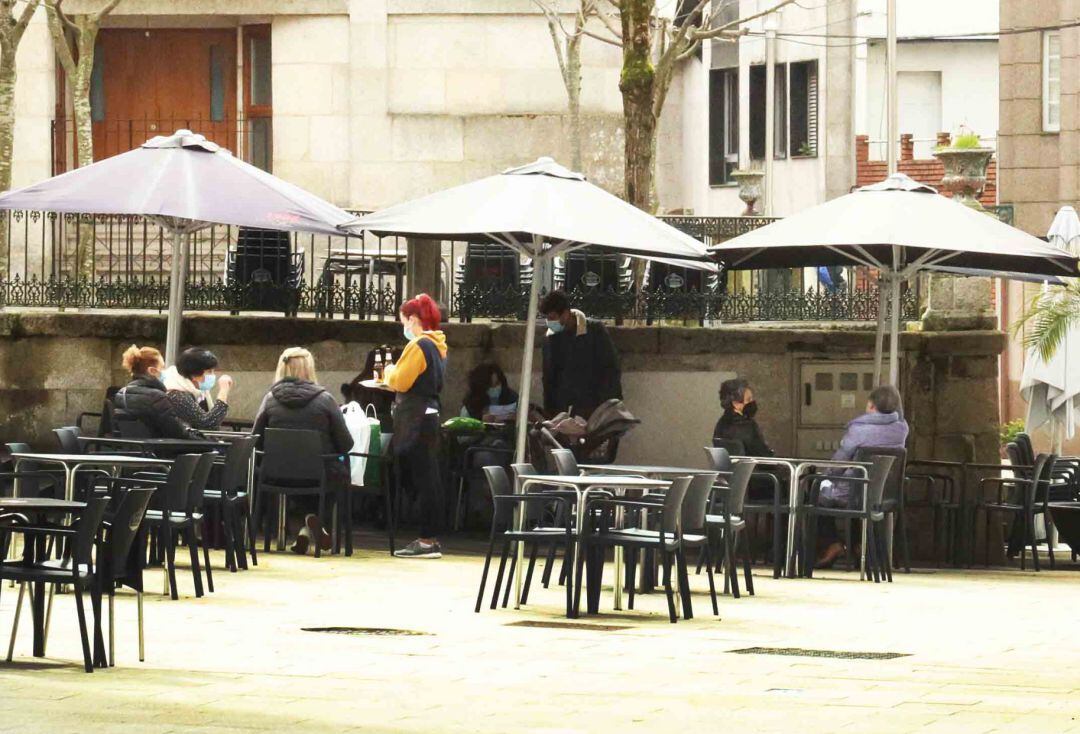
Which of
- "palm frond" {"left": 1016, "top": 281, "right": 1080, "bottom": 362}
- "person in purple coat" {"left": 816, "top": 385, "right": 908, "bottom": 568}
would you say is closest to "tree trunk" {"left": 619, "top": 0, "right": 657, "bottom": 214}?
"palm frond" {"left": 1016, "top": 281, "right": 1080, "bottom": 362}

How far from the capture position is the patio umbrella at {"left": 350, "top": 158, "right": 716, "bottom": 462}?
16328 mm

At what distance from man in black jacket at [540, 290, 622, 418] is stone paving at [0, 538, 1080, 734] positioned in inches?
115

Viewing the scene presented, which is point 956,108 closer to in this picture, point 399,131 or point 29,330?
point 399,131

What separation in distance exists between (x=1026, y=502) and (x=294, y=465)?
6156 millimetres

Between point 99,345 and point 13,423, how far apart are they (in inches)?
36.1

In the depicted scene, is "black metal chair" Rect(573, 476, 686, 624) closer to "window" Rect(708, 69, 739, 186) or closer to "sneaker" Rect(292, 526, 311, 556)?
"sneaker" Rect(292, 526, 311, 556)

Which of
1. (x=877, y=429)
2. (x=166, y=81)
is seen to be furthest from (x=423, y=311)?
(x=166, y=81)

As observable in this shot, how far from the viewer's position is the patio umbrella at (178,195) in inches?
657

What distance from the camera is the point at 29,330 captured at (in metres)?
18.7

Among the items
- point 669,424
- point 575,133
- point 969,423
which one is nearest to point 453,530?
point 669,424

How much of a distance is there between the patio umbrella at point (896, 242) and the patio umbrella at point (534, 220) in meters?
0.80

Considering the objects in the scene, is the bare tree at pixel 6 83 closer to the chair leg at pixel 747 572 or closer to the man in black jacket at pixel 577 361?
the man in black jacket at pixel 577 361

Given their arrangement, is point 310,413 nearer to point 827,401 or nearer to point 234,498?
point 234,498

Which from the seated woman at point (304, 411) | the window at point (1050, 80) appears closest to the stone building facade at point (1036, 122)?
the window at point (1050, 80)
